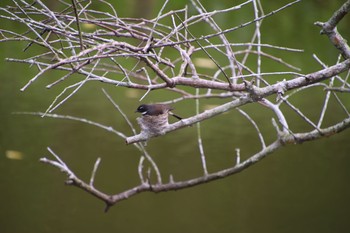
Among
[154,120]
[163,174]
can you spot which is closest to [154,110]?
[154,120]

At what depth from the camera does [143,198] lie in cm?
435

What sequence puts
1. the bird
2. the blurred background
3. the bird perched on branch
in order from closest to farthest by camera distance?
the bird perched on branch, the bird, the blurred background

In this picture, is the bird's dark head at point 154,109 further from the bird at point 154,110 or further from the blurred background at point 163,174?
the blurred background at point 163,174

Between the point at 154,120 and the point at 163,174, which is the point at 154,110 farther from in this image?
the point at 163,174

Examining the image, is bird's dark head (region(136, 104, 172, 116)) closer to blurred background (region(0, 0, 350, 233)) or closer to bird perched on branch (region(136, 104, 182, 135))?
bird perched on branch (region(136, 104, 182, 135))

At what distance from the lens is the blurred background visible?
4.07 meters

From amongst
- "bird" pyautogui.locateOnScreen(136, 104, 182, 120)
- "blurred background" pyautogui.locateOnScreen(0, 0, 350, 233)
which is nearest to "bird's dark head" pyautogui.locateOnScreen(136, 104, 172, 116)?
"bird" pyautogui.locateOnScreen(136, 104, 182, 120)

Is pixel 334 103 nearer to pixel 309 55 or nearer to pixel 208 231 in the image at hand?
pixel 309 55

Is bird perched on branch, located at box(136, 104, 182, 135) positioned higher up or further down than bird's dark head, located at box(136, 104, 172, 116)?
further down

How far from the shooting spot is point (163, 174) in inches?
174

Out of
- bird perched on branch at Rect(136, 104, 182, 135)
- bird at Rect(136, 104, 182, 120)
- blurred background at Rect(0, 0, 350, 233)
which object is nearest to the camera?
bird perched on branch at Rect(136, 104, 182, 135)

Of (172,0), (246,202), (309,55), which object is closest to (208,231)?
(246,202)

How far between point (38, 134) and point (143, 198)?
3.39 ft

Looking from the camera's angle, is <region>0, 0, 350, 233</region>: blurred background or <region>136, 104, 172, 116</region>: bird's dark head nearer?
<region>136, 104, 172, 116</region>: bird's dark head
